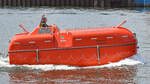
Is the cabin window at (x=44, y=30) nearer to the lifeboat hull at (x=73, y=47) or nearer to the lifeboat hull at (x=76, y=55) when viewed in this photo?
the lifeboat hull at (x=73, y=47)

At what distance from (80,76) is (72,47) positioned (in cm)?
170

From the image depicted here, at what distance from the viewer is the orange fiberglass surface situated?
64.3ft

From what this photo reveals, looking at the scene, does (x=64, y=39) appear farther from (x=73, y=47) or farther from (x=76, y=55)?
(x=76, y=55)

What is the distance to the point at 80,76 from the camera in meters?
18.6

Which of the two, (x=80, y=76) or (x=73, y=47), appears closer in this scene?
(x=80, y=76)

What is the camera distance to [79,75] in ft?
61.6

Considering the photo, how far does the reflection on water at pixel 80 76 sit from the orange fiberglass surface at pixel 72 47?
580 mm

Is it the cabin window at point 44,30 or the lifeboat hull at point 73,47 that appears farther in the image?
the cabin window at point 44,30

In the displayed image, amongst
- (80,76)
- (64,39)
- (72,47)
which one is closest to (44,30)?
(64,39)

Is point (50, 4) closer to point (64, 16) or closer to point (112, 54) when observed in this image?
point (64, 16)

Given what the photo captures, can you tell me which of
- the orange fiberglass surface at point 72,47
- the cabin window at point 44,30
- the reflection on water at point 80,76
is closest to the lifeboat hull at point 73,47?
the orange fiberglass surface at point 72,47

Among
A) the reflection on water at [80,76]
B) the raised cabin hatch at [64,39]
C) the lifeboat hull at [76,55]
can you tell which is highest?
the raised cabin hatch at [64,39]

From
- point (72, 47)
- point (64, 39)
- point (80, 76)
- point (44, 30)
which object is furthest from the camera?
point (44, 30)

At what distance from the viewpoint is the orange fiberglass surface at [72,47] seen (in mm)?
19609
